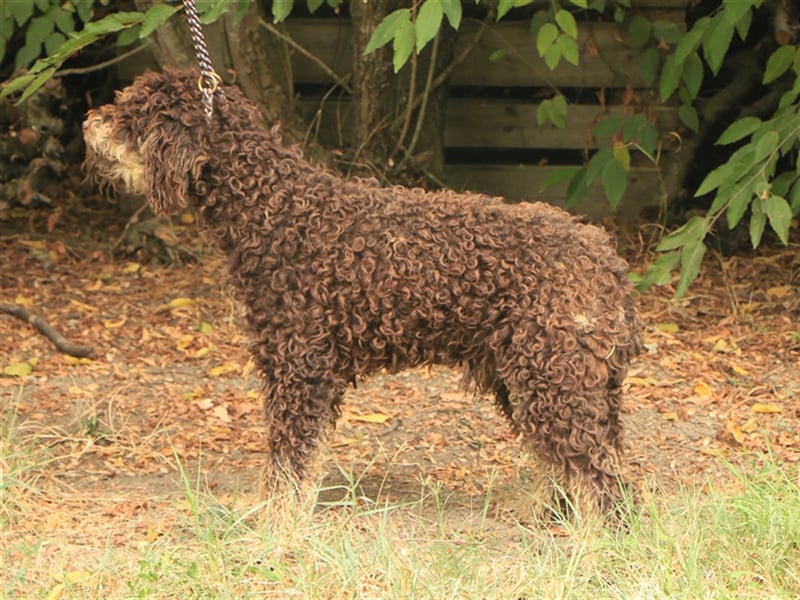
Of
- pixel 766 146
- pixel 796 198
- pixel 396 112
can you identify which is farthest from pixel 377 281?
pixel 396 112

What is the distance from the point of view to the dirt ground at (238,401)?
14.6 feet

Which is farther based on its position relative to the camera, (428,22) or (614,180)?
(614,180)

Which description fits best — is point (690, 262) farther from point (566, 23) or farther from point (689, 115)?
point (689, 115)

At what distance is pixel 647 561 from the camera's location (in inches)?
134

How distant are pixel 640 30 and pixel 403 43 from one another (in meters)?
2.46

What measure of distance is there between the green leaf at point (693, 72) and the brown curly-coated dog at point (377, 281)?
7.24 feet

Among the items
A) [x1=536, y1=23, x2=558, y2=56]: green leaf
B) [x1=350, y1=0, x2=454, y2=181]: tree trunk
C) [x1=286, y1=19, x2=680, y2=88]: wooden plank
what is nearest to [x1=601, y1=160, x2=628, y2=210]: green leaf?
[x1=536, y1=23, x2=558, y2=56]: green leaf

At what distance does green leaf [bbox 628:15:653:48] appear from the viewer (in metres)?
6.26

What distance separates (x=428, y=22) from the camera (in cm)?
415

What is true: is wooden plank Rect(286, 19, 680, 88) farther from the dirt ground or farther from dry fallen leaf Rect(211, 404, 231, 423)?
dry fallen leaf Rect(211, 404, 231, 423)

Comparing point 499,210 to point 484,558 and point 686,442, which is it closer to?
point 484,558

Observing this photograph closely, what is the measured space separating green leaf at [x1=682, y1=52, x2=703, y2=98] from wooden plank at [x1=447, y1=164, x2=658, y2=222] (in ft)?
4.39

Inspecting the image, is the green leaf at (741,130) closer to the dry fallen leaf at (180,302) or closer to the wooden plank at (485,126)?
the wooden plank at (485,126)

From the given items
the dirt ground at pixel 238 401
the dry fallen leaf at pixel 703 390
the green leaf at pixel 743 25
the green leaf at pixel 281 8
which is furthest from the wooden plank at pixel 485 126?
the green leaf at pixel 281 8
